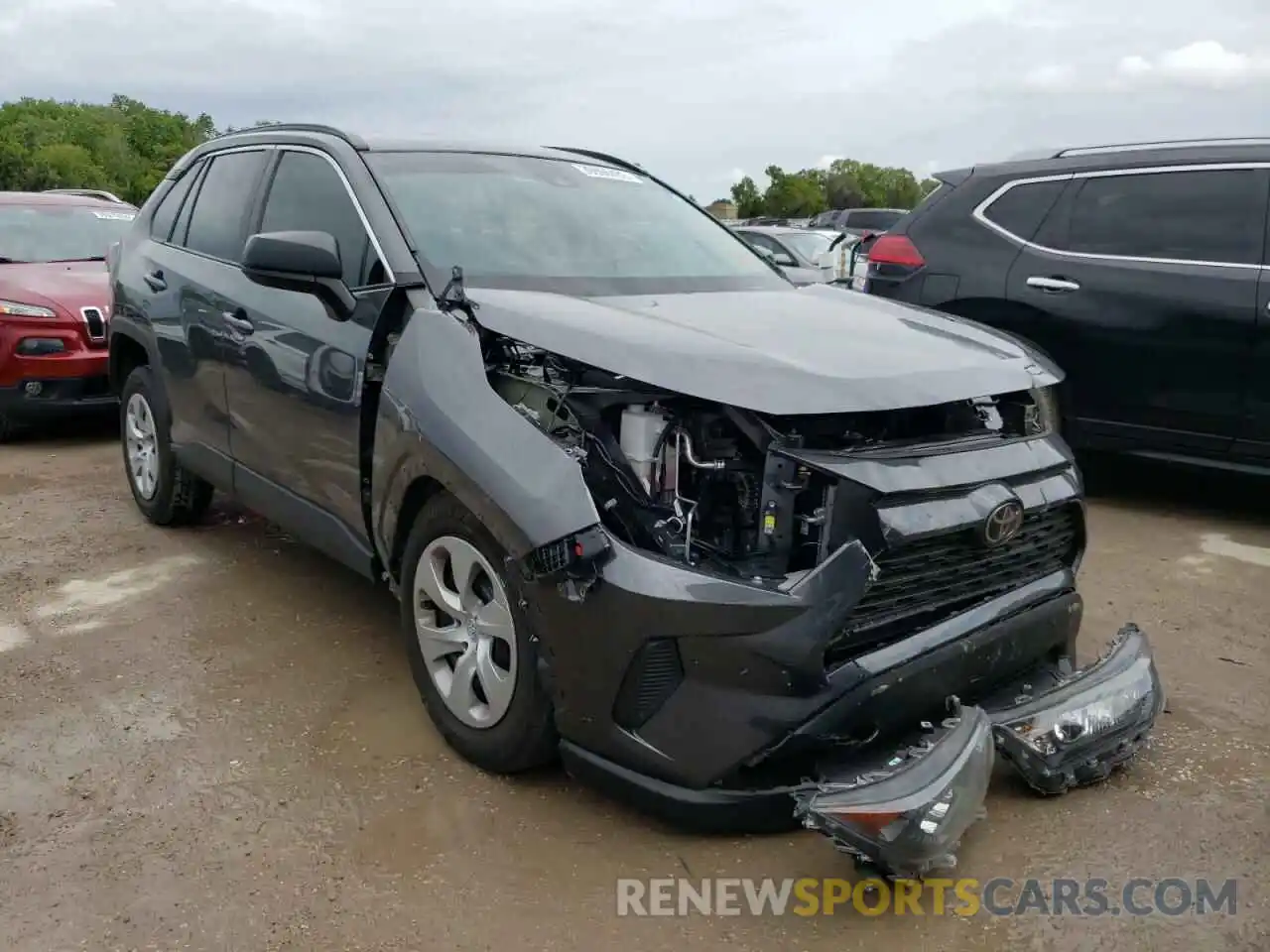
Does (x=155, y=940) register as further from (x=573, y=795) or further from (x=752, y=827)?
(x=752, y=827)

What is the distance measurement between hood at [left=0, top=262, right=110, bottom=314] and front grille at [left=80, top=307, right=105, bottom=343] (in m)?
0.04

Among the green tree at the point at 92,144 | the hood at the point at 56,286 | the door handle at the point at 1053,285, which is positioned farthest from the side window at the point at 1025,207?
the green tree at the point at 92,144

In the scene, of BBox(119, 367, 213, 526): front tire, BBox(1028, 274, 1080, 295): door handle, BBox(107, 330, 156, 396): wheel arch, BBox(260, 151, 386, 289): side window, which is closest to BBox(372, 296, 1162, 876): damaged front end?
BBox(260, 151, 386, 289): side window

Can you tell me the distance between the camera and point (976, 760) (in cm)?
247

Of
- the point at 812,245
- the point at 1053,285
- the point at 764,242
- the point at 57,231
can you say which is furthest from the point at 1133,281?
the point at 812,245

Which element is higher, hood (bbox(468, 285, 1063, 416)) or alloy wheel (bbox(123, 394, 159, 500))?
hood (bbox(468, 285, 1063, 416))

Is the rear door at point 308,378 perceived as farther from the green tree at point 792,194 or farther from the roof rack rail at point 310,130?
the green tree at point 792,194

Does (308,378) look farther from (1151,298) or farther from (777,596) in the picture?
(1151,298)

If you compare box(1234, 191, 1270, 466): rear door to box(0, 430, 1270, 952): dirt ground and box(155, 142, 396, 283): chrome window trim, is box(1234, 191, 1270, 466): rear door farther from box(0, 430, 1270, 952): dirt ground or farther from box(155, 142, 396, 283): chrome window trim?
box(155, 142, 396, 283): chrome window trim

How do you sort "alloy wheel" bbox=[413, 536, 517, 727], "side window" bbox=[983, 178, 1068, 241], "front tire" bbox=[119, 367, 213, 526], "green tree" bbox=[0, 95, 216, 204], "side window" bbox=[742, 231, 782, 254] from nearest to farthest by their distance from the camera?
"alloy wheel" bbox=[413, 536, 517, 727] < "front tire" bbox=[119, 367, 213, 526] < "side window" bbox=[983, 178, 1068, 241] < "side window" bbox=[742, 231, 782, 254] < "green tree" bbox=[0, 95, 216, 204]

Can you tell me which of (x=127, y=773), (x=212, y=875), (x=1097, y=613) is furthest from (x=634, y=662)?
(x=1097, y=613)

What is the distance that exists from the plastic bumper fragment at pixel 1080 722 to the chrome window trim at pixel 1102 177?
3064 millimetres

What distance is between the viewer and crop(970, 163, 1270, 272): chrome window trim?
5.34 metres

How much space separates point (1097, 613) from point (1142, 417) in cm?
164
